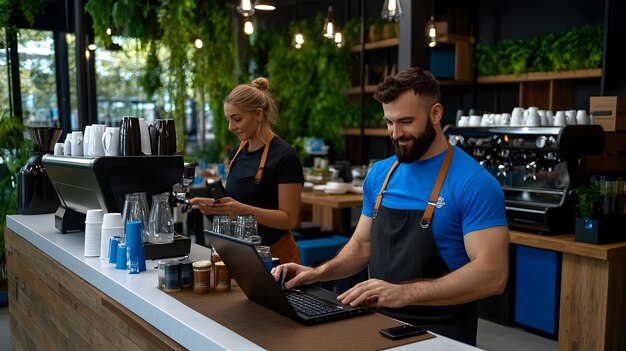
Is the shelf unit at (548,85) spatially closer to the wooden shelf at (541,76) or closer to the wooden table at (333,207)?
the wooden shelf at (541,76)

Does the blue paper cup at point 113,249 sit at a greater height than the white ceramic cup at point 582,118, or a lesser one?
lesser

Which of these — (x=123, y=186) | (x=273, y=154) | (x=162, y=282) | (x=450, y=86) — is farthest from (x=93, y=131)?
(x=450, y=86)

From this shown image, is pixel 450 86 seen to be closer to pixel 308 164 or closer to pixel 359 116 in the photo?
pixel 359 116

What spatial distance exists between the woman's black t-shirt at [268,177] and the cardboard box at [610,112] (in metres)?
2.45

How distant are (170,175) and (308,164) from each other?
5.82 m

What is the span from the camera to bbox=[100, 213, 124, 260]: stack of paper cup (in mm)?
2385

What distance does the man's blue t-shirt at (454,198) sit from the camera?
78.7 inches

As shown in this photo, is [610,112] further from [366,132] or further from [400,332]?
→ [366,132]

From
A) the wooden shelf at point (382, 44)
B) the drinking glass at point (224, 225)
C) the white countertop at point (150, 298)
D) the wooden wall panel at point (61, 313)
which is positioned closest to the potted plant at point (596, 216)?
the white countertop at point (150, 298)

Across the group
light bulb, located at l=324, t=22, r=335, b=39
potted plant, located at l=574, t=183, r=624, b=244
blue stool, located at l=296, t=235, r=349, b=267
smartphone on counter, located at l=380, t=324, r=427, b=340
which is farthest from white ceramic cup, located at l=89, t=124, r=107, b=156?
light bulb, located at l=324, t=22, r=335, b=39

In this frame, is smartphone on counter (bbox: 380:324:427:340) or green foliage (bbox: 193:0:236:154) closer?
smartphone on counter (bbox: 380:324:427:340)

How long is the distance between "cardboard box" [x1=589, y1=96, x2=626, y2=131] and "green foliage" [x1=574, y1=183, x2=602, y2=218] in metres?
0.62

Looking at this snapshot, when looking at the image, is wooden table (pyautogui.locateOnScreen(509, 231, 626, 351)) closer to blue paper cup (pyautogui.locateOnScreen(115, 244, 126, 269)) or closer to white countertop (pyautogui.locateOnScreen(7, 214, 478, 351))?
white countertop (pyautogui.locateOnScreen(7, 214, 478, 351))

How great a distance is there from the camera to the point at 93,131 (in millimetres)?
2758
